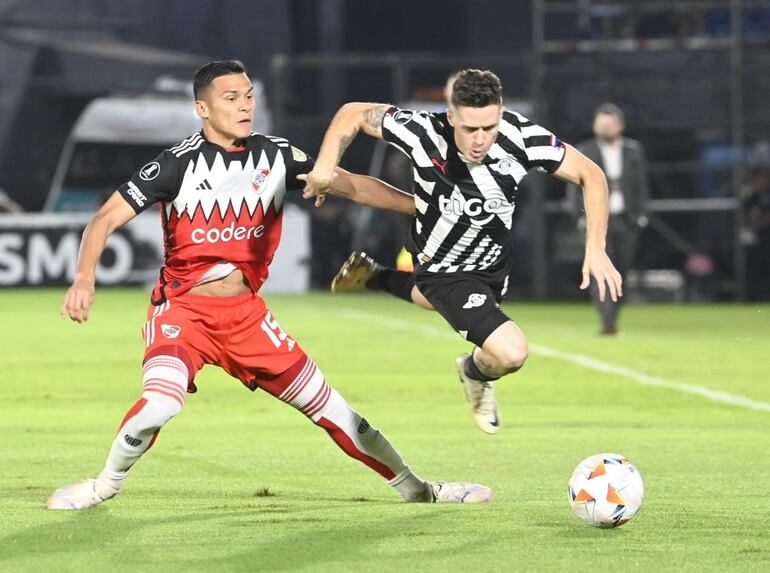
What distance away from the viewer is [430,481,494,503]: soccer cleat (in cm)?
745

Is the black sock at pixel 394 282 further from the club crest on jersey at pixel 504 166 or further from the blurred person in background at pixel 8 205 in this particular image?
the blurred person in background at pixel 8 205

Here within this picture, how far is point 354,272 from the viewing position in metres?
9.33

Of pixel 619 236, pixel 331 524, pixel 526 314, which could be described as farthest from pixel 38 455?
pixel 526 314

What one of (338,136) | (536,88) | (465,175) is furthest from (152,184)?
(536,88)

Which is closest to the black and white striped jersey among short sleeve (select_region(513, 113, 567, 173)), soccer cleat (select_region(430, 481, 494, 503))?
short sleeve (select_region(513, 113, 567, 173))

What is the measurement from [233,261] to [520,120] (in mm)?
1546

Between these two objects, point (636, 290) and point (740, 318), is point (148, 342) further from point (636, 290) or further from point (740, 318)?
point (636, 290)

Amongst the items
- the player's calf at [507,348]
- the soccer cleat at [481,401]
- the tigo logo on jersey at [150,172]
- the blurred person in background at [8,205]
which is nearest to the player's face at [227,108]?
the tigo logo on jersey at [150,172]

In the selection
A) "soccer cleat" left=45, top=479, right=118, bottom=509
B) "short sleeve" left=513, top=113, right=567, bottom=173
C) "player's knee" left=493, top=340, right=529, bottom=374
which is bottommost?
"soccer cleat" left=45, top=479, right=118, bottom=509

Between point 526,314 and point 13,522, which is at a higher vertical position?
point 13,522

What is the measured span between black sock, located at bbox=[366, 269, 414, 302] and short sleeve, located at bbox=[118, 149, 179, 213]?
6.76 feet

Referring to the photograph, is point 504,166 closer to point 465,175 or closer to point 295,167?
point 465,175

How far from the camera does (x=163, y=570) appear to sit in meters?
5.93

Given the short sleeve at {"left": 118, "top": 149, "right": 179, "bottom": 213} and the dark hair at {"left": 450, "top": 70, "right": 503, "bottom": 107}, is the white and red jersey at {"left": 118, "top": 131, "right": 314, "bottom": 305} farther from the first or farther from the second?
the dark hair at {"left": 450, "top": 70, "right": 503, "bottom": 107}
